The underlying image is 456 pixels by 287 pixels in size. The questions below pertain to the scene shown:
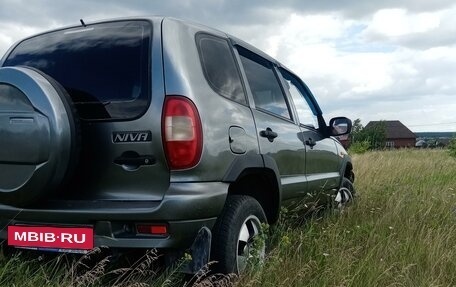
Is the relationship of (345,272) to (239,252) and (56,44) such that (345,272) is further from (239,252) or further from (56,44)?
(56,44)

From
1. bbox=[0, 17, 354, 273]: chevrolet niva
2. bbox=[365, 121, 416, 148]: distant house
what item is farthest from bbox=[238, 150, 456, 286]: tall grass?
bbox=[365, 121, 416, 148]: distant house

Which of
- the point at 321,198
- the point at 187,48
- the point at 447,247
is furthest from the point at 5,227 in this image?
the point at 447,247

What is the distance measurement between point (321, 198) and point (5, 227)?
2999 mm

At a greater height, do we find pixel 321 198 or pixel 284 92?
pixel 284 92

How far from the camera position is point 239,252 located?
3.05 metres

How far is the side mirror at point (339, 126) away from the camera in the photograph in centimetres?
504

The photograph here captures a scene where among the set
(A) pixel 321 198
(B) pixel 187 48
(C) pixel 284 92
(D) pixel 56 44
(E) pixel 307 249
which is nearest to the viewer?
(B) pixel 187 48

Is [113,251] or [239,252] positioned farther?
[239,252]

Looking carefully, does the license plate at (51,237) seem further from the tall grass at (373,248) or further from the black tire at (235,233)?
the tall grass at (373,248)

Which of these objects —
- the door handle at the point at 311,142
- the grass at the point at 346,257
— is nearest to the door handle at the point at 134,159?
the grass at the point at 346,257

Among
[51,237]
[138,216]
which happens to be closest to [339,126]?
[138,216]

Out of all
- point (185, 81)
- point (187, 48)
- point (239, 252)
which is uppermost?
point (187, 48)

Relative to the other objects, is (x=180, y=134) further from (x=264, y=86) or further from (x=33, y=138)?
(x=264, y=86)

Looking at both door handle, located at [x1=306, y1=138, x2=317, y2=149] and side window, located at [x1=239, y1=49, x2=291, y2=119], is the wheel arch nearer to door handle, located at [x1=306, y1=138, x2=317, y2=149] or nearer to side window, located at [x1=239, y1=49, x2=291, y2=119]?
side window, located at [x1=239, y1=49, x2=291, y2=119]
